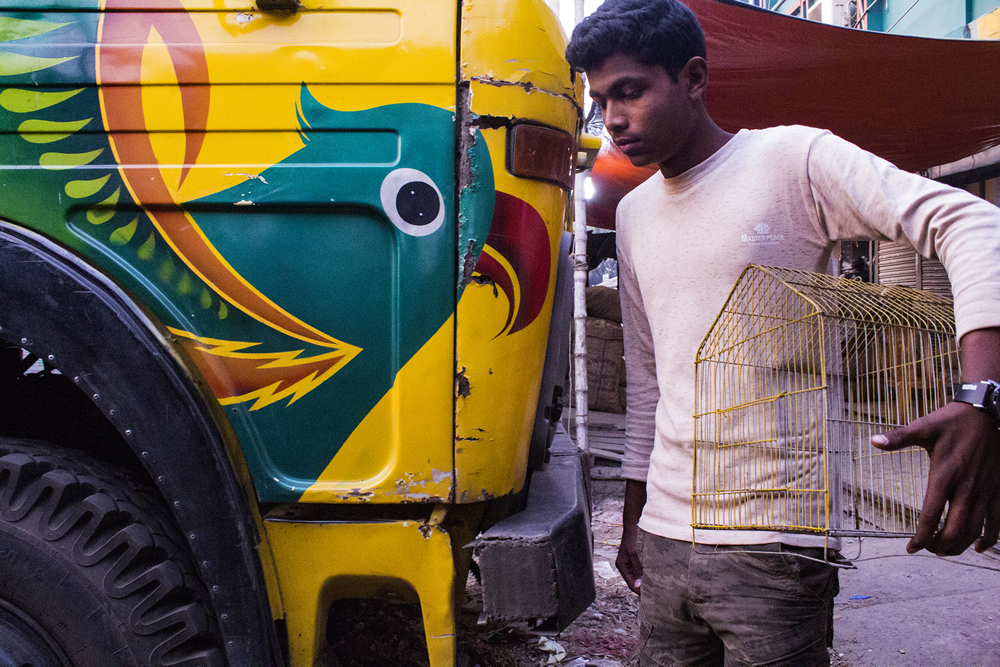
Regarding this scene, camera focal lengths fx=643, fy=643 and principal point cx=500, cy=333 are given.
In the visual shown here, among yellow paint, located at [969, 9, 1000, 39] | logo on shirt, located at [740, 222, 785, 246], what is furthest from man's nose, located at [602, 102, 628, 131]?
yellow paint, located at [969, 9, 1000, 39]

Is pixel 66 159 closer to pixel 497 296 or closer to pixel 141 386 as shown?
pixel 141 386

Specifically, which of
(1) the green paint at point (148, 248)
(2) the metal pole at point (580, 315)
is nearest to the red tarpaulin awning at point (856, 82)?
(2) the metal pole at point (580, 315)

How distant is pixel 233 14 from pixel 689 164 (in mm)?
1194

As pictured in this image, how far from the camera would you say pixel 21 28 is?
5.33ft

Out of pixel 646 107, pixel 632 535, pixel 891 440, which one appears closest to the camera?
pixel 891 440

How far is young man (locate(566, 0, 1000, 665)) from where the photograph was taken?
115 cm

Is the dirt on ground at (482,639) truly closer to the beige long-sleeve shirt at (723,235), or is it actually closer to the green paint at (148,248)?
the beige long-sleeve shirt at (723,235)

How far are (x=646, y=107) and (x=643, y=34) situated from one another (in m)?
0.16

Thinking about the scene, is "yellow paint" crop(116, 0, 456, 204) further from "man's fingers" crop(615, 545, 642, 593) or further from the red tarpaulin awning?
the red tarpaulin awning

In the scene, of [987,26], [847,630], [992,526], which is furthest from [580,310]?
[987,26]

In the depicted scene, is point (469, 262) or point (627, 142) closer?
point (627, 142)

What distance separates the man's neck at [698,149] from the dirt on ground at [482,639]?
6.15ft

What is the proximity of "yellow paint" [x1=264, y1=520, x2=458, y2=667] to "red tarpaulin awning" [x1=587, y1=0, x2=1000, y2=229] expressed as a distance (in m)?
5.14

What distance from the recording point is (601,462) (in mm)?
6363
